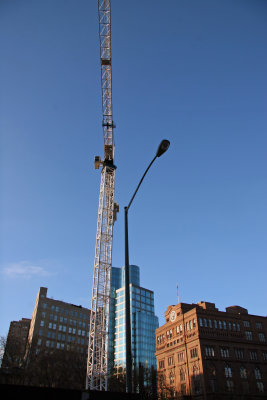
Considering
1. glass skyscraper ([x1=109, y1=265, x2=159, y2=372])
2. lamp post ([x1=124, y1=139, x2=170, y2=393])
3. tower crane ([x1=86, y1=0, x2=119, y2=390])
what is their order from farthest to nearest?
glass skyscraper ([x1=109, y1=265, x2=159, y2=372])
tower crane ([x1=86, y1=0, x2=119, y2=390])
lamp post ([x1=124, y1=139, x2=170, y2=393])

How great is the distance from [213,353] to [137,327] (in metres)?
63.3

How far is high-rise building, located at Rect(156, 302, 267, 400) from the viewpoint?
72.9 m

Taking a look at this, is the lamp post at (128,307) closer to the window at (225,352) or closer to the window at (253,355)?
the window at (225,352)

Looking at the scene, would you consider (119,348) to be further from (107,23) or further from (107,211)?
(107,23)

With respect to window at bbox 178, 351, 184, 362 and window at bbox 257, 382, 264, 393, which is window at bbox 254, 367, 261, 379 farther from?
window at bbox 178, 351, 184, 362

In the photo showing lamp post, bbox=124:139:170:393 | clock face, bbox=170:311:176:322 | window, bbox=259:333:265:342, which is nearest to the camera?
lamp post, bbox=124:139:170:393

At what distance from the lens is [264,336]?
88250 mm

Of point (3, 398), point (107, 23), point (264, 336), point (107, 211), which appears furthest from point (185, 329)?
point (3, 398)

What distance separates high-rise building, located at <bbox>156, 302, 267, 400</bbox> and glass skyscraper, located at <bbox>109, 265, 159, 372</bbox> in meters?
37.2

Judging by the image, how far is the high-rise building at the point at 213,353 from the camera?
239 ft

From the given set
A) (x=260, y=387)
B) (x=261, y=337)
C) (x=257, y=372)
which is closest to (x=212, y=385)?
(x=260, y=387)

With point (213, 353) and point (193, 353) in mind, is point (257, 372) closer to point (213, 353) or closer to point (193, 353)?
point (213, 353)

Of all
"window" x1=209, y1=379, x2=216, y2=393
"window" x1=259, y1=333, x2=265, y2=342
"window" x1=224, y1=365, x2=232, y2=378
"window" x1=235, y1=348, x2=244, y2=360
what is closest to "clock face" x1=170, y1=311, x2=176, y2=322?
"window" x1=235, y1=348, x2=244, y2=360

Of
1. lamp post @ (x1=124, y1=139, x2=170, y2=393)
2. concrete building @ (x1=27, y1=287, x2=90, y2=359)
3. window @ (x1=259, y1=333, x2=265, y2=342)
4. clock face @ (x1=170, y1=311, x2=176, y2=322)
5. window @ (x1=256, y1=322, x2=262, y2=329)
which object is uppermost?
concrete building @ (x1=27, y1=287, x2=90, y2=359)
